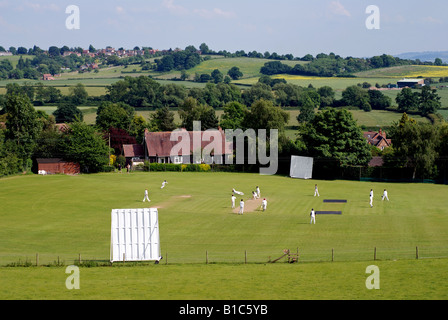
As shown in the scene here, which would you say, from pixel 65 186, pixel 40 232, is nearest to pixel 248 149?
pixel 65 186

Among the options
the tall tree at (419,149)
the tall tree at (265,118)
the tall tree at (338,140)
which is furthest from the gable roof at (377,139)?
the tall tree at (419,149)

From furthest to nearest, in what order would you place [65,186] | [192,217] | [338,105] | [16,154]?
1. [338,105]
2. [16,154]
3. [65,186]
4. [192,217]

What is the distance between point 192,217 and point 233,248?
11.8 m

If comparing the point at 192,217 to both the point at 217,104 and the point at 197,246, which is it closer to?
the point at 197,246

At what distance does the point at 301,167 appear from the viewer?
82000 millimetres

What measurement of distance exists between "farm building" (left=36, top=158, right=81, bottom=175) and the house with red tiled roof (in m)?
61.0

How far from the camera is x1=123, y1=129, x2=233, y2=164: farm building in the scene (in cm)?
9725

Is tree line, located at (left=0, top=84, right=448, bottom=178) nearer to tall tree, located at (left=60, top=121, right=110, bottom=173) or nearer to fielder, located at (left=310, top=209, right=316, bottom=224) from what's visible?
tall tree, located at (left=60, top=121, right=110, bottom=173)

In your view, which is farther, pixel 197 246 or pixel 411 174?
pixel 411 174

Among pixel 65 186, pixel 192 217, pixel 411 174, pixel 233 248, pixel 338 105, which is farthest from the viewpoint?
pixel 338 105

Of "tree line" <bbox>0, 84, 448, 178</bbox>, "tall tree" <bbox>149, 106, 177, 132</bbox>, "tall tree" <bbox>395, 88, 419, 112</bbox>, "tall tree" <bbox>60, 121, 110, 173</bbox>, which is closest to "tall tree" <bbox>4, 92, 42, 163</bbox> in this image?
"tree line" <bbox>0, 84, 448, 178</bbox>

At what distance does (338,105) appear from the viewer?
563 ft

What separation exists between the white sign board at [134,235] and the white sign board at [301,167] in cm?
4954

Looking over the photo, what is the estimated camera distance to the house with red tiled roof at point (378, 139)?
116562 mm
